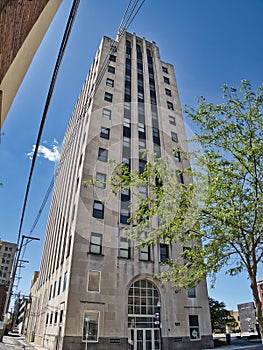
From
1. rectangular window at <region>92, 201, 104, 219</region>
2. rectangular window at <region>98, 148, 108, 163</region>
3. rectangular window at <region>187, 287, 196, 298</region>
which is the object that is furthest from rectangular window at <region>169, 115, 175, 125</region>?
rectangular window at <region>187, 287, 196, 298</region>

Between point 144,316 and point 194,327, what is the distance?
557 centimetres

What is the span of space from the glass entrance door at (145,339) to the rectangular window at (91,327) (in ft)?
11.2

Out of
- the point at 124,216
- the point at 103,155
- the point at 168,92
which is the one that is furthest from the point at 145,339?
the point at 168,92

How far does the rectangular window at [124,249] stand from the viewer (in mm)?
22922

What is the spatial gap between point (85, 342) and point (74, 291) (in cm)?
371

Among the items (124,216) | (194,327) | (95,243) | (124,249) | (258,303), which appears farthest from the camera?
(124,216)

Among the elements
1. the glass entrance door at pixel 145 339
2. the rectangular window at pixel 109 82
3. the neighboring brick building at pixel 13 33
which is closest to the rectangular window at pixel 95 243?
the glass entrance door at pixel 145 339

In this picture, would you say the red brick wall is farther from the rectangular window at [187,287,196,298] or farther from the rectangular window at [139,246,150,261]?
the rectangular window at [187,287,196,298]

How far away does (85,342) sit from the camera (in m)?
18.4

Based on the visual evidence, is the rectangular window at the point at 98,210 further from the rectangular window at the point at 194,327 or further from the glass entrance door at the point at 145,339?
the rectangular window at the point at 194,327

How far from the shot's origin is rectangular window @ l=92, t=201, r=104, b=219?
2378 cm

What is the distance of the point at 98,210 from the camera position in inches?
946

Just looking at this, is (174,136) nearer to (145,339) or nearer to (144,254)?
(144,254)

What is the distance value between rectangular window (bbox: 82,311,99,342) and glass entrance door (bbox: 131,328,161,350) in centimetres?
342
